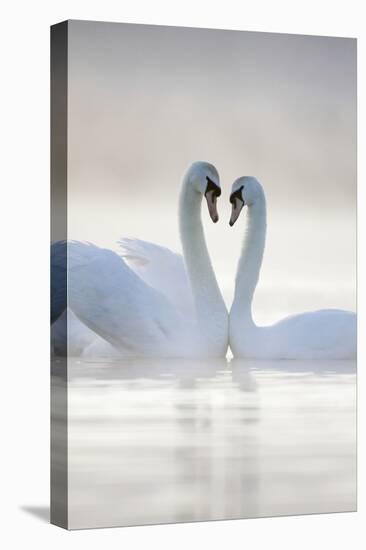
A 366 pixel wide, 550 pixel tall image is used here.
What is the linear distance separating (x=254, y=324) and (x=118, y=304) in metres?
1.07

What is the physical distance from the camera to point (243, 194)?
12.5 metres

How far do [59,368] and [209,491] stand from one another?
135cm

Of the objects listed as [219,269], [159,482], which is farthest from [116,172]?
[159,482]

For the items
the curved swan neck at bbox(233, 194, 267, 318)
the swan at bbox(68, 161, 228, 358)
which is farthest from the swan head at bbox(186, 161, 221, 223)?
the curved swan neck at bbox(233, 194, 267, 318)

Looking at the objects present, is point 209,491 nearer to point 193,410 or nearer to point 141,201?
point 193,410

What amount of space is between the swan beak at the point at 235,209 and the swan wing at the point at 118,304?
77 cm

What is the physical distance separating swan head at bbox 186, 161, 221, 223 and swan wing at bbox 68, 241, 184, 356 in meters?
0.75

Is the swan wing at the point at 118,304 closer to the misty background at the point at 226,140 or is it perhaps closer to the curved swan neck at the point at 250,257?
the misty background at the point at 226,140

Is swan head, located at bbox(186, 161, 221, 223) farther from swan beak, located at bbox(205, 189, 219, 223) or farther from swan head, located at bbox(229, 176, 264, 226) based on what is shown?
swan head, located at bbox(229, 176, 264, 226)

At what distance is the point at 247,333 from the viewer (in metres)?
12.6

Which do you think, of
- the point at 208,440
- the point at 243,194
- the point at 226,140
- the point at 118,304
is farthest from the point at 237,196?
the point at 208,440

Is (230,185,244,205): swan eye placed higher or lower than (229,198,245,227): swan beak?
higher

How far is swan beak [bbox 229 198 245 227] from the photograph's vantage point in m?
12.5

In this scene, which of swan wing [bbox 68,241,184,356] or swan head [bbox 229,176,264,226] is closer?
swan wing [bbox 68,241,184,356]
